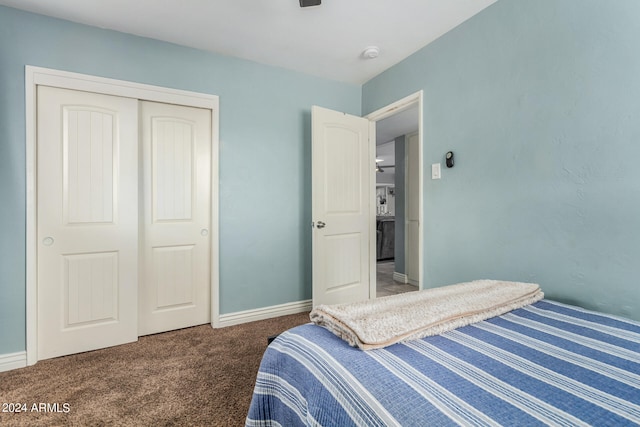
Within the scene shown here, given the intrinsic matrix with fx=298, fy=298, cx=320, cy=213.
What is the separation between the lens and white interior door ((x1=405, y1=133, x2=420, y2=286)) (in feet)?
14.2

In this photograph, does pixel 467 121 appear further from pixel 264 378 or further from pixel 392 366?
pixel 264 378

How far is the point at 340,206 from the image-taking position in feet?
→ 9.74

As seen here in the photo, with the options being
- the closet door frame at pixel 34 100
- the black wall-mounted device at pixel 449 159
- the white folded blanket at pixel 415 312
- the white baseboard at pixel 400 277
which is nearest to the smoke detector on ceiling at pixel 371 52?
the black wall-mounted device at pixel 449 159

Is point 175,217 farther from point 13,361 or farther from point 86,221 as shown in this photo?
point 13,361

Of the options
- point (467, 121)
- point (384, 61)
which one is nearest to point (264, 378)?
point (467, 121)

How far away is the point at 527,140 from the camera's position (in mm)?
1810

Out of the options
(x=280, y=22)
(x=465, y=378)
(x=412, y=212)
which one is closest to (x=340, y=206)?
(x=280, y=22)

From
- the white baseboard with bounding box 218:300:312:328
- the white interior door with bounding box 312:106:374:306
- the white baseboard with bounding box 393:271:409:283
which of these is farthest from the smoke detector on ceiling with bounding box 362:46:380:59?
the white baseboard with bounding box 393:271:409:283

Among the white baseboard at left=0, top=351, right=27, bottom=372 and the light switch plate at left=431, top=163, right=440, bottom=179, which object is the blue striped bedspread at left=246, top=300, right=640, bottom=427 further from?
the white baseboard at left=0, top=351, right=27, bottom=372

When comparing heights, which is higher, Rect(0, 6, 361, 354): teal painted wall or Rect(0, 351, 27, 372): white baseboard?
Rect(0, 6, 361, 354): teal painted wall

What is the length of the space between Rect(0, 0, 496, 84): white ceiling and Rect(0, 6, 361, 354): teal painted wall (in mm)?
143

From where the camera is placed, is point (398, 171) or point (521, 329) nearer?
point (521, 329)

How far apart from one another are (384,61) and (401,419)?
289 centimetres

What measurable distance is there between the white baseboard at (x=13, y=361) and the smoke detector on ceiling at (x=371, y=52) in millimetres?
3434
